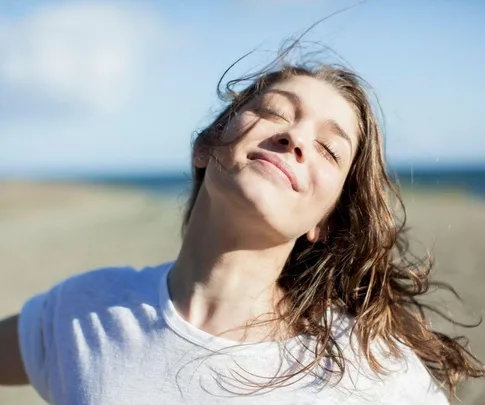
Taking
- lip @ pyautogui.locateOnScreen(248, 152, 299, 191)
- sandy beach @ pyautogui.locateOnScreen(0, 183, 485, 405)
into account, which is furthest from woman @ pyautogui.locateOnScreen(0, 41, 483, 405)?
sandy beach @ pyautogui.locateOnScreen(0, 183, 485, 405)

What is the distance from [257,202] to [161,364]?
61 cm

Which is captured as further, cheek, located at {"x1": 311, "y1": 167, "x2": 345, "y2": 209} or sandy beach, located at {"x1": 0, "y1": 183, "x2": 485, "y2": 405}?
sandy beach, located at {"x1": 0, "y1": 183, "x2": 485, "y2": 405}

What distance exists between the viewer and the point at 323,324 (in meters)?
2.62

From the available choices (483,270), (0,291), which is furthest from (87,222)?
(483,270)

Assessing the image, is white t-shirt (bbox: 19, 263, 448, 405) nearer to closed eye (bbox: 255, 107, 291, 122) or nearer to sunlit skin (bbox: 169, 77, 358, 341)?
sunlit skin (bbox: 169, 77, 358, 341)

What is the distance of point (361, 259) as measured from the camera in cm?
292

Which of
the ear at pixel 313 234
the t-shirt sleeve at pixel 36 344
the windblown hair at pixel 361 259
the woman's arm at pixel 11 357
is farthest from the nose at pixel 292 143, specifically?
the woman's arm at pixel 11 357

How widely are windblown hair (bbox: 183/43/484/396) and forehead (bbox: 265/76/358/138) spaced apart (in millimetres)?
45

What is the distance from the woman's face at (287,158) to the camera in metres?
2.49

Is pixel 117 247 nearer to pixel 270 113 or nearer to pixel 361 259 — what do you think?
pixel 361 259

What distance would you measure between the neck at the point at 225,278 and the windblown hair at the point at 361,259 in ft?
0.53

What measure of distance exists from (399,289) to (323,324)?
53 centimetres

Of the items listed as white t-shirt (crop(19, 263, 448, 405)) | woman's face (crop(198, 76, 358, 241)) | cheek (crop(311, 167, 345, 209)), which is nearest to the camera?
white t-shirt (crop(19, 263, 448, 405))

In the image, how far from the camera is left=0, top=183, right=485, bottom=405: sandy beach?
21.6ft
